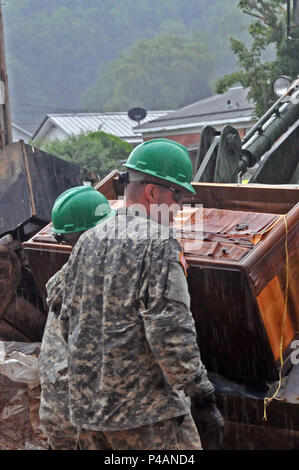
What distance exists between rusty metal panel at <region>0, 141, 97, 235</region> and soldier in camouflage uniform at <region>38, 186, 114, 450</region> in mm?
1572

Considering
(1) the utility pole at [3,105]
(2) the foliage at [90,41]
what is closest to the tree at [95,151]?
(1) the utility pole at [3,105]

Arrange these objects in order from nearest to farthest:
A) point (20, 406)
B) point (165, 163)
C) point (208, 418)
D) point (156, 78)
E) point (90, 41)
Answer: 1. point (208, 418)
2. point (165, 163)
3. point (20, 406)
4. point (156, 78)
5. point (90, 41)

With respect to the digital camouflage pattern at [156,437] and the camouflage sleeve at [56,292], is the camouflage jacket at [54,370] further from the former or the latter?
the digital camouflage pattern at [156,437]

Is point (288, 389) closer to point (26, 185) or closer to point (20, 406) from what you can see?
point (20, 406)

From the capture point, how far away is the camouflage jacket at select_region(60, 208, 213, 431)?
2.32 m

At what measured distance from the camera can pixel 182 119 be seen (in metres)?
27.2

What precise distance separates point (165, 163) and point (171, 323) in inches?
28.8

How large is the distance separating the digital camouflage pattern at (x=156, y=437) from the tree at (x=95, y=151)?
2277 centimetres

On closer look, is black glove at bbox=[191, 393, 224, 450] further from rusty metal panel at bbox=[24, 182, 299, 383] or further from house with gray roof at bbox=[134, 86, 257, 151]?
house with gray roof at bbox=[134, 86, 257, 151]

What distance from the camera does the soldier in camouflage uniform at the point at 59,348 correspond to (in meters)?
2.88

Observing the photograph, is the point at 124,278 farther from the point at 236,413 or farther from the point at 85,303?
the point at 236,413

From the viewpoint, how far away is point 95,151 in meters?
25.9

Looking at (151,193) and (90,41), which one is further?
(90,41)

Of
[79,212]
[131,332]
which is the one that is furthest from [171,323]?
[79,212]
